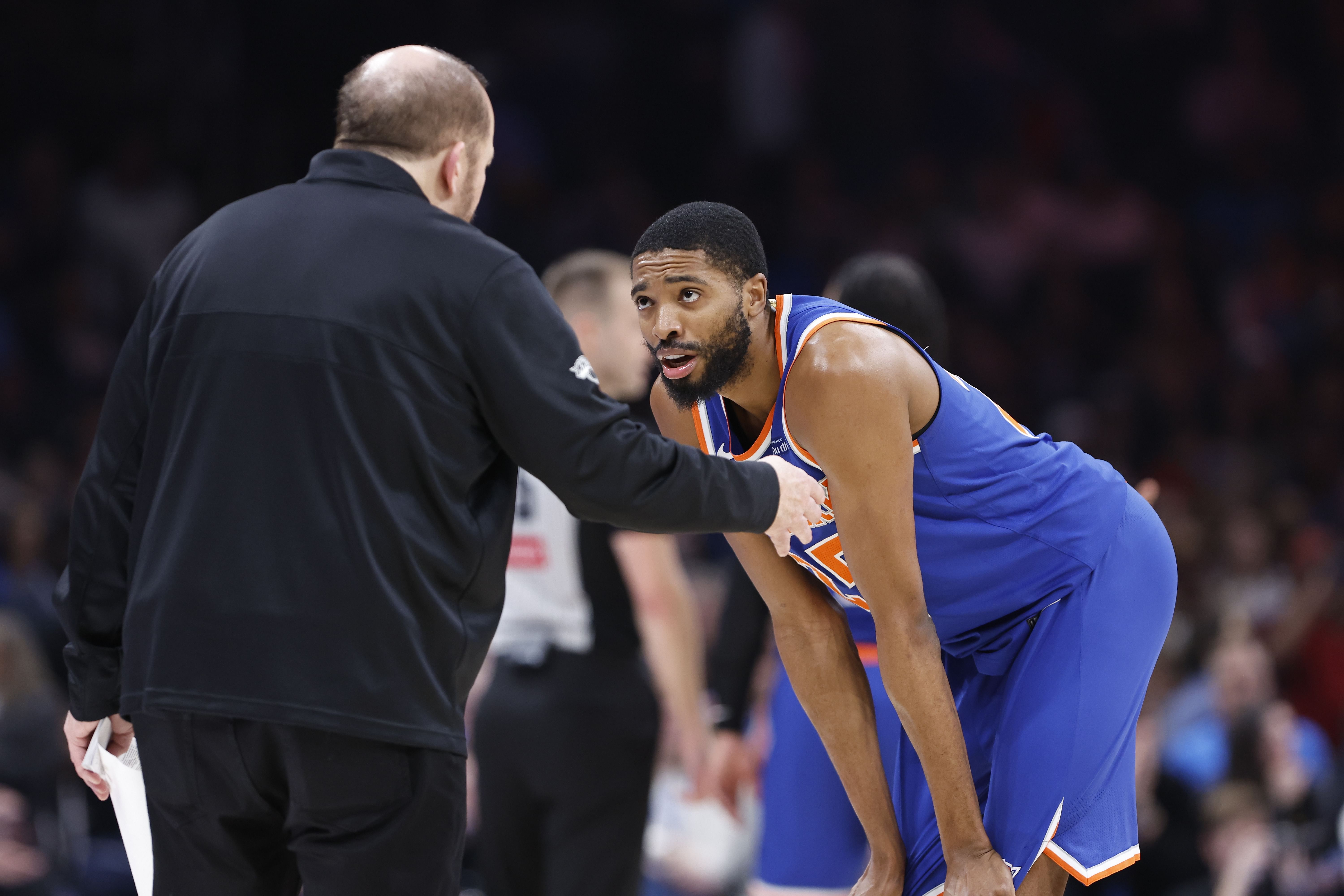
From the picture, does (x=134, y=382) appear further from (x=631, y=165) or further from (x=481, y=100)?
(x=631, y=165)

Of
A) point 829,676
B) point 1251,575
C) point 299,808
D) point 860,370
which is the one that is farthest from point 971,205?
point 299,808

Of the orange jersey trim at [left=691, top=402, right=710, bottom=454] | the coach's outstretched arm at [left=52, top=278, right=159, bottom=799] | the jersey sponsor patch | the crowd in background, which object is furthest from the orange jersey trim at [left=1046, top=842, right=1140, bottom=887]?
the crowd in background

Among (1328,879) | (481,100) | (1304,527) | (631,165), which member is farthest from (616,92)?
(481,100)

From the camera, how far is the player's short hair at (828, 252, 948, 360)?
3.94 m

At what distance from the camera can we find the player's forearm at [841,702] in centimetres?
307

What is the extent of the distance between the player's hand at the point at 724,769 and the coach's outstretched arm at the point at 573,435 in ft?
6.99

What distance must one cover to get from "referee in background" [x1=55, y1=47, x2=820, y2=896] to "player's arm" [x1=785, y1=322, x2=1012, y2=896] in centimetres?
23

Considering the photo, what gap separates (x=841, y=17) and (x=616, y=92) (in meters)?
1.65

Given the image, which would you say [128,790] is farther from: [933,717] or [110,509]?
[933,717]

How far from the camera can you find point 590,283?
4.46m

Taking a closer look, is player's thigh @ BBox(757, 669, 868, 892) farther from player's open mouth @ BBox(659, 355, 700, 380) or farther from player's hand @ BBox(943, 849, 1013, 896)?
player's open mouth @ BBox(659, 355, 700, 380)

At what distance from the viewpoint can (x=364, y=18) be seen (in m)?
10.4

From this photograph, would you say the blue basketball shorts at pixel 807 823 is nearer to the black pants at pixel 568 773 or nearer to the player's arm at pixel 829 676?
the black pants at pixel 568 773

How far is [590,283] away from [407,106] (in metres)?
1.87
